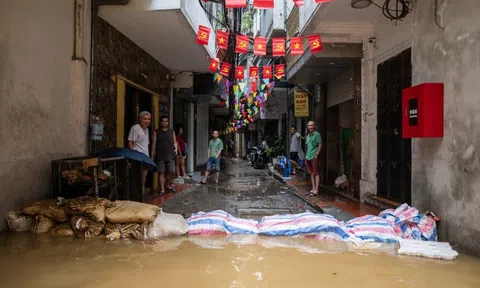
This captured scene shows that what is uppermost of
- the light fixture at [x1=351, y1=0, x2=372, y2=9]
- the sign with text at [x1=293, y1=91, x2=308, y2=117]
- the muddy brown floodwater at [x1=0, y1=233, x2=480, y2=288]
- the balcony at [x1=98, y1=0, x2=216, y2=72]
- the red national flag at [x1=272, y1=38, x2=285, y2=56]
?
the red national flag at [x1=272, y1=38, x2=285, y2=56]

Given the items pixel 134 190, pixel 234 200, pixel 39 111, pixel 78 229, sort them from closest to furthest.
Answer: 1. pixel 78 229
2. pixel 39 111
3. pixel 134 190
4. pixel 234 200

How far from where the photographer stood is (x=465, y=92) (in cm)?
406

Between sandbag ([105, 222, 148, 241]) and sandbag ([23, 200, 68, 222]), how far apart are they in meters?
0.60

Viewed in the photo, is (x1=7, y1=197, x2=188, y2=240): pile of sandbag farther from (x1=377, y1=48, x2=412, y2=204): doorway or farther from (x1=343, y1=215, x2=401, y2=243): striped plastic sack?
(x1=377, y1=48, x2=412, y2=204): doorway

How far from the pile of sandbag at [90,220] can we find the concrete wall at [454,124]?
11.4ft

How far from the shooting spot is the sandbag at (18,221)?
4.56 meters

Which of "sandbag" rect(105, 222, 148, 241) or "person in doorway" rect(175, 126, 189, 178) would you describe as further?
"person in doorway" rect(175, 126, 189, 178)

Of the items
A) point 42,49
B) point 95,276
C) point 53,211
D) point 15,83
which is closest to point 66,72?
point 42,49

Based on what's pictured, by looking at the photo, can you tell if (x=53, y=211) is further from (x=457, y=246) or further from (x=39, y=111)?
(x=457, y=246)

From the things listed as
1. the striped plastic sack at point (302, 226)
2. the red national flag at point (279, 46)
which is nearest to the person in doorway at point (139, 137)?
the striped plastic sack at point (302, 226)

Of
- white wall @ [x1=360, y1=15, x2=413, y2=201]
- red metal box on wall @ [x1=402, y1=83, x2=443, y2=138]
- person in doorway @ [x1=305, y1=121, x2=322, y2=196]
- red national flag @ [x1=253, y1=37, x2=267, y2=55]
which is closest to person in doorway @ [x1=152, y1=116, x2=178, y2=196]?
person in doorway @ [x1=305, y1=121, x2=322, y2=196]

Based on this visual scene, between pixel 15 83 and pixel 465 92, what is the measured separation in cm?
558

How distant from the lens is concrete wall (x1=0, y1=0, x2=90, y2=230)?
451 centimetres

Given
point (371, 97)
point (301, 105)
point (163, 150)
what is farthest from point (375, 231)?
point (301, 105)
